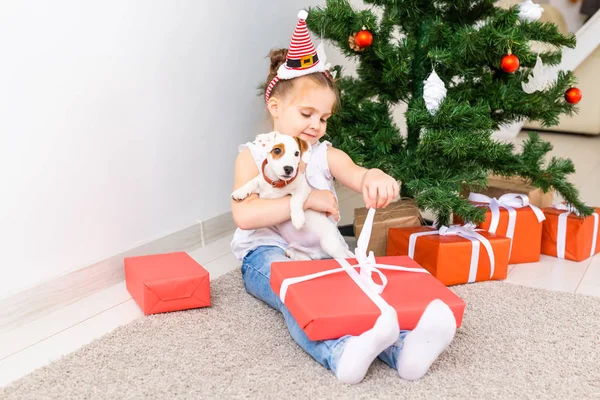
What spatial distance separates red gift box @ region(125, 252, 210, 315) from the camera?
134 centimetres

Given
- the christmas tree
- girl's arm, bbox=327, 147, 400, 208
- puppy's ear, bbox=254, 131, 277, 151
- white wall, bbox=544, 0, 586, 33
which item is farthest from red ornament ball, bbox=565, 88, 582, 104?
white wall, bbox=544, 0, 586, 33

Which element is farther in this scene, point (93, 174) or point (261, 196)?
point (93, 174)

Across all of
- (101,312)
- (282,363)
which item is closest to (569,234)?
(282,363)

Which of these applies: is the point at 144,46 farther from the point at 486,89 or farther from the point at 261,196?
the point at 486,89

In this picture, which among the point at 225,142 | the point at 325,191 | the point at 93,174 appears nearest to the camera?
the point at 325,191

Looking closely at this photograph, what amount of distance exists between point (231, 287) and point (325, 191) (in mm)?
349

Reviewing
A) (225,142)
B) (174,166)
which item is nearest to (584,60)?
(225,142)

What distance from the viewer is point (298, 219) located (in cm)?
131

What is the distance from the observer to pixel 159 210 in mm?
1710

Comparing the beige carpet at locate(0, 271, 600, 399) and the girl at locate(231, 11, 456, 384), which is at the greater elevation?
the girl at locate(231, 11, 456, 384)

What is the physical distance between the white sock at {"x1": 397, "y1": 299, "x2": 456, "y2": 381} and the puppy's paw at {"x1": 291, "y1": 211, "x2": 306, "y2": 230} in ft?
1.17

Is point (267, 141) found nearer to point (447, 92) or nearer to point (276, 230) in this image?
point (276, 230)

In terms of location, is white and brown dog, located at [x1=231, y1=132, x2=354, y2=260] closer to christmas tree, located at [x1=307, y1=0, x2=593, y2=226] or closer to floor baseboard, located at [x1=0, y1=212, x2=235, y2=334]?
christmas tree, located at [x1=307, y1=0, x2=593, y2=226]

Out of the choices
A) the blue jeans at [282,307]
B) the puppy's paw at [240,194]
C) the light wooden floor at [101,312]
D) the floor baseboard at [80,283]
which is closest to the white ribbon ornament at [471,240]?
the light wooden floor at [101,312]
